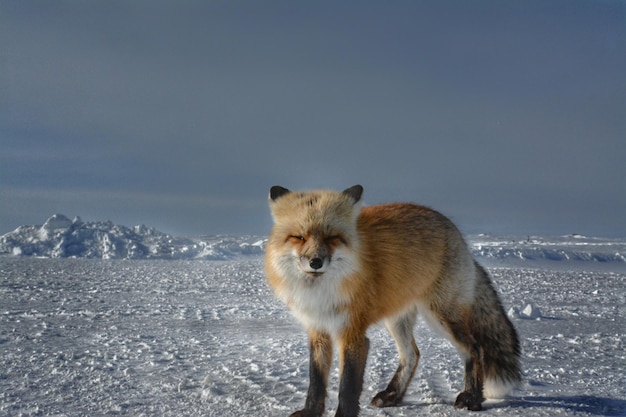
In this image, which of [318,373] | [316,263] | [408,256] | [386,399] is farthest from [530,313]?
[316,263]

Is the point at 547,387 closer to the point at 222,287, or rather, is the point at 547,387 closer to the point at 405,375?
the point at 405,375

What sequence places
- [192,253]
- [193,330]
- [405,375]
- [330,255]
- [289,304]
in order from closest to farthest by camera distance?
[330,255] → [289,304] → [405,375] → [193,330] → [192,253]

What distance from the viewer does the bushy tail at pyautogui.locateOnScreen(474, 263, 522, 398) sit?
3846 millimetres

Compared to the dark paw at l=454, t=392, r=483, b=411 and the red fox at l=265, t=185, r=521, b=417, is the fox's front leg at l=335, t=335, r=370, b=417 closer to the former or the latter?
the red fox at l=265, t=185, r=521, b=417

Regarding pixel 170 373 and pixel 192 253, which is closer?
pixel 170 373

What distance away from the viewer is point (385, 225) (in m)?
3.63

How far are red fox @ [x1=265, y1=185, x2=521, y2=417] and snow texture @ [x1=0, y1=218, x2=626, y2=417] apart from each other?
1.05 feet

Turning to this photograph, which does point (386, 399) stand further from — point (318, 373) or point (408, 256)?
point (408, 256)

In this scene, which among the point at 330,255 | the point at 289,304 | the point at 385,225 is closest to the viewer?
the point at 330,255

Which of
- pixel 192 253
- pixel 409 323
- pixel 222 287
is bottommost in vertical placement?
pixel 192 253

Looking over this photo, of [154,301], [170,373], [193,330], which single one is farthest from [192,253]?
[170,373]

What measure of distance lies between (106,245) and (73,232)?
2.94 m

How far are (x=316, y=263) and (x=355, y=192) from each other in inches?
27.9

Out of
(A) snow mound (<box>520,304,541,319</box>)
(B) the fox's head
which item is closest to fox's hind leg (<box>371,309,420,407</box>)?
(B) the fox's head
